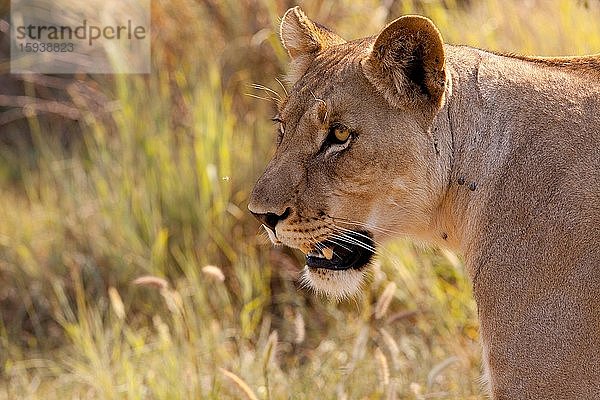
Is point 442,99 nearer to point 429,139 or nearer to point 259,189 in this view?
point 429,139

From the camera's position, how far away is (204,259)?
5.38 meters

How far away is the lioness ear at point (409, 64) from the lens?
276 centimetres

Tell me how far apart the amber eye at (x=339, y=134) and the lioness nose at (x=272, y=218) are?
23cm

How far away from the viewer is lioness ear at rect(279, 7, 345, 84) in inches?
131

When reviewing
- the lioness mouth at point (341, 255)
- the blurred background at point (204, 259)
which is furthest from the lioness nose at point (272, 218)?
the blurred background at point (204, 259)

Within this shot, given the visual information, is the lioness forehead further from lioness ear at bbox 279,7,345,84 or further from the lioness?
lioness ear at bbox 279,7,345,84

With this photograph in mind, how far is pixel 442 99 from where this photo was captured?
9.36ft

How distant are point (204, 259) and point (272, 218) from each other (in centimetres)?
241

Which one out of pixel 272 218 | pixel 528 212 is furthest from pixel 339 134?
pixel 528 212

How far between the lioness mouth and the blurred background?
1.57ft

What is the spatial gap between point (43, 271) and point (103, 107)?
1367mm

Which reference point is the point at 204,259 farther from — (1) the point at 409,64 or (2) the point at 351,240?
(1) the point at 409,64

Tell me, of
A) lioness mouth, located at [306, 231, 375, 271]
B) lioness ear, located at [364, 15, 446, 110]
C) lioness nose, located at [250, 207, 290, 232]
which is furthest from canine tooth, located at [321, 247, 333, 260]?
lioness ear, located at [364, 15, 446, 110]

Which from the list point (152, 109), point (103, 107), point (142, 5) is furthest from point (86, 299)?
point (142, 5)
